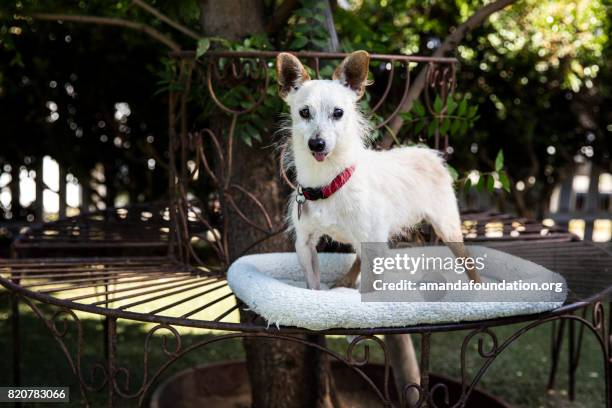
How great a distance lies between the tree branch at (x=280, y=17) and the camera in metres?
2.78

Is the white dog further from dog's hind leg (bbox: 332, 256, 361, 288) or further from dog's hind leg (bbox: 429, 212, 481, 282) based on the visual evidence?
dog's hind leg (bbox: 332, 256, 361, 288)

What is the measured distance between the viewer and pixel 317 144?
1.69 meters

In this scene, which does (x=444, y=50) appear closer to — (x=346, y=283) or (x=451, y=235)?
(x=451, y=235)

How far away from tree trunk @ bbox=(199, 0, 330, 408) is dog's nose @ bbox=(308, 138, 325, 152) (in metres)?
Answer: 1.04

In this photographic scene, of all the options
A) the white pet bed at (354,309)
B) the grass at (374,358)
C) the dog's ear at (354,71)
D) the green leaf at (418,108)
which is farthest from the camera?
the grass at (374,358)

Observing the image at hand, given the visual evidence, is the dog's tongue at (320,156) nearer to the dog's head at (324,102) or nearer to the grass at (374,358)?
the dog's head at (324,102)

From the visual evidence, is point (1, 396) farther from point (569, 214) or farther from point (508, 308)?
point (569, 214)

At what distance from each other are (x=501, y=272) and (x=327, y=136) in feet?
2.57

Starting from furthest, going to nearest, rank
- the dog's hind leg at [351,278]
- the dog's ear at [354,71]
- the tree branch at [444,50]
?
the tree branch at [444,50], the dog's hind leg at [351,278], the dog's ear at [354,71]

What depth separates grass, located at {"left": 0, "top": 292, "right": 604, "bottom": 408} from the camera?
3.55 m

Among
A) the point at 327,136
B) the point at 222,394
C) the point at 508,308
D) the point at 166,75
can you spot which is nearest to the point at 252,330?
the point at 327,136

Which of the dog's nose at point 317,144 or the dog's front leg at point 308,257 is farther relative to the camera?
the dog's front leg at point 308,257

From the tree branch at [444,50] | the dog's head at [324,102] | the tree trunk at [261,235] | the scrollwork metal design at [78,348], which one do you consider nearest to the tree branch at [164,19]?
the tree trunk at [261,235]
